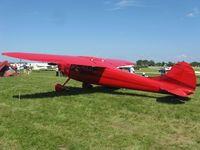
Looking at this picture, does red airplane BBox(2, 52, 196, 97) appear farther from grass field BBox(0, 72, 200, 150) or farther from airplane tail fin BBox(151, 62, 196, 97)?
grass field BBox(0, 72, 200, 150)

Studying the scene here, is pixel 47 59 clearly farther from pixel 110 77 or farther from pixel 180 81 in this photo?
pixel 180 81

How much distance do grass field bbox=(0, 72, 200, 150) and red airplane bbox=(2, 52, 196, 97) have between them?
1.79ft

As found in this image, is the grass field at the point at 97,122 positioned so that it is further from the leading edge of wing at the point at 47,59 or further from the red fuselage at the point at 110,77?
the leading edge of wing at the point at 47,59

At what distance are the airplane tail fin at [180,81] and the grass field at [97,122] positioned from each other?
0.45 metres

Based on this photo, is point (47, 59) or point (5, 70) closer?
point (47, 59)

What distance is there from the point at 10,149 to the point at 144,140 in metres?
3.38

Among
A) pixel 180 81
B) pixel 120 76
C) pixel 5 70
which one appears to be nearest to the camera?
pixel 180 81

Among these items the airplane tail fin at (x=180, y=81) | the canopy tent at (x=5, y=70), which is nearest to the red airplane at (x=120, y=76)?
the airplane tail fin at (x=180, y=81)

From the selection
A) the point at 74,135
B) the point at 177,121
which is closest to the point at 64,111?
the point at 74,135

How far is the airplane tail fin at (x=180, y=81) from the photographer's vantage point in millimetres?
13812

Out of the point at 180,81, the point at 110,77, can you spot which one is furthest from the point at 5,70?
the point at 180,81

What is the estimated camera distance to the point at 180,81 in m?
14.1

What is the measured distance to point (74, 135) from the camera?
28.6ft

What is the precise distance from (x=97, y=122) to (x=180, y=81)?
5.42m
